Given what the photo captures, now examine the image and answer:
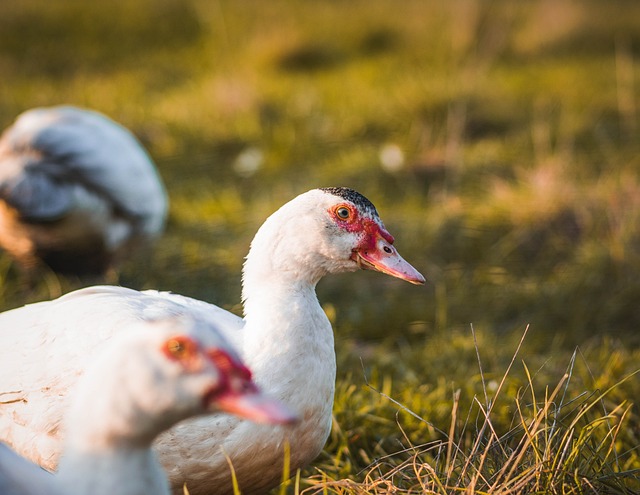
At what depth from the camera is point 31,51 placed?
834 centimetres

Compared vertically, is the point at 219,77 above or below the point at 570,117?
above

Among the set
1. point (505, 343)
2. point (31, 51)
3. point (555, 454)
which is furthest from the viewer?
point (31, 51)

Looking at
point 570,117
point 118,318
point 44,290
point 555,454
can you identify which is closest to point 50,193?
point 44,290

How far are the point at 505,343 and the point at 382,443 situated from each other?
1.27m

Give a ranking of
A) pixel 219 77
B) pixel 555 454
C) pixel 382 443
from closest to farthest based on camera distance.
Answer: pixel 555 454
pixel 382 443
pixel 219 77

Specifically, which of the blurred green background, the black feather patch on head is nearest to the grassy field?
the blurred green background

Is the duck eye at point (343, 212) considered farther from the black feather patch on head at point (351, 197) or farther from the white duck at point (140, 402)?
the white duck at point (140, 402)

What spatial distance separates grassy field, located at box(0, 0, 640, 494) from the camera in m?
2.90

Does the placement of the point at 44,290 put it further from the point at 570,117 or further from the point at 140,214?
the point at 570,117

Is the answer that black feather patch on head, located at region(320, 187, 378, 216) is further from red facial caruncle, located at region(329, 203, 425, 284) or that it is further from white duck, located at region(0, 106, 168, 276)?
white duck, located at region(0, 106, 168, 276)

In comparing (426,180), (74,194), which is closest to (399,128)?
(426,180)

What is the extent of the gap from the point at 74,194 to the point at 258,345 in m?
2.41

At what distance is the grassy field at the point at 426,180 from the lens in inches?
114

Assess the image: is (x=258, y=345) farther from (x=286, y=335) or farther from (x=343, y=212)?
(x=343, y=212)
